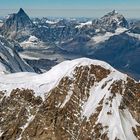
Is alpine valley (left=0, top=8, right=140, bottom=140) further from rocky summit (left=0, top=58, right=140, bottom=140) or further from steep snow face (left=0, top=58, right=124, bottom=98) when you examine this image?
steep snow face (left=0, top=58, right=124, bottom=98)

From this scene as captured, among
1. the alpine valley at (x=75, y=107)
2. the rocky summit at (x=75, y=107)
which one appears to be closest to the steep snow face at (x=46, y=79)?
the rocky summit at (x=75, y=107)

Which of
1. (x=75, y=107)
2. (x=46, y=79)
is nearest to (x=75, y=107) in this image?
(x=75, y=107)

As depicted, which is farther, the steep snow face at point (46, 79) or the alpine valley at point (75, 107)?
the steep snow face at point (46, 79)

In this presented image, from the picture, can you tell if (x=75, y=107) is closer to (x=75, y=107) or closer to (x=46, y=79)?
(x=75, y=107)

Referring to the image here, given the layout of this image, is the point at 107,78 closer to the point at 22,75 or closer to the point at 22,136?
the point at 22,136

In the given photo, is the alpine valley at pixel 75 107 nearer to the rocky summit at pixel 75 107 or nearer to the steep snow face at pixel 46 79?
the rocky summit at pixel 75 107

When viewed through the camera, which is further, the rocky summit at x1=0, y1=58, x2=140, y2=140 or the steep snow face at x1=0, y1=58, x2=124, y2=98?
the steep snow face at x1=0, y1=58, x2=124, y2=98

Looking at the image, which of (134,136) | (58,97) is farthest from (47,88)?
(134,136)

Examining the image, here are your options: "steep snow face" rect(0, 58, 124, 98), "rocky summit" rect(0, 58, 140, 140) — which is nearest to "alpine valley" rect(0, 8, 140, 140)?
"rocky summit" rect(0, 58, 140, 140)

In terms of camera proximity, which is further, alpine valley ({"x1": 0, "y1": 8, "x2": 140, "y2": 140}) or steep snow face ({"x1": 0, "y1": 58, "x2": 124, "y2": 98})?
steep snow face ({"x1": 0, "y1": 58, "x2": 124, "y2": 98})
